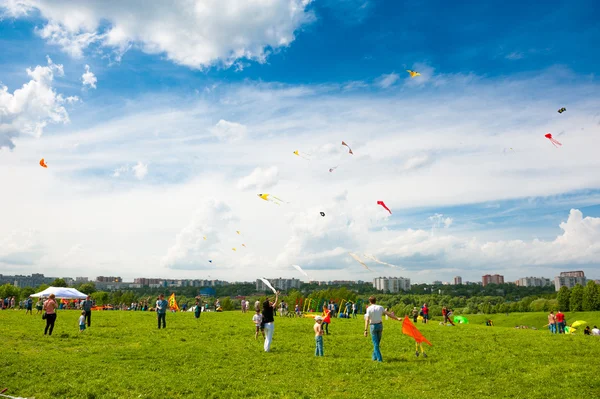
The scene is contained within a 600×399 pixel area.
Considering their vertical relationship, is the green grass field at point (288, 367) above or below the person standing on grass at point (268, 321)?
below

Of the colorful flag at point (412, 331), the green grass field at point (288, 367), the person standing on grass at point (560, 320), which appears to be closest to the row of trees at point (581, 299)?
the person standing on grass at point (560, 320)

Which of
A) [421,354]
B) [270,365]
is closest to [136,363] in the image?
[270,365]

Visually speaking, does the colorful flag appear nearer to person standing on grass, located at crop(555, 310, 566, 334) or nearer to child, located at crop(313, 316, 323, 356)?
child, located at crop(313, 316, 323, 356)

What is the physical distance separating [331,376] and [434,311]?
496ft

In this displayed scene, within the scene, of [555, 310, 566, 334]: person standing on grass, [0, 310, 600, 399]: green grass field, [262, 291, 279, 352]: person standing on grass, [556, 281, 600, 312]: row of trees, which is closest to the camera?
[0, 310, 600, 399]: green grass field

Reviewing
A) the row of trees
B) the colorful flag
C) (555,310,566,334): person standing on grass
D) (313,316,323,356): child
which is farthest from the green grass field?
the row of trees

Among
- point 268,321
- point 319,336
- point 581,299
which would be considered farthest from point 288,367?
point 581,299

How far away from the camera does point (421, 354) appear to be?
63.2 ft

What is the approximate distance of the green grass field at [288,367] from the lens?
13.0 meters

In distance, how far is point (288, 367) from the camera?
16.4m

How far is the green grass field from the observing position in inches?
514

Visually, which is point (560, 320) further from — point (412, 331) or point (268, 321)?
point (268, 321)

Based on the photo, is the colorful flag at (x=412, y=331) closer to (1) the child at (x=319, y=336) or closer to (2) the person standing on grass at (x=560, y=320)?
(1) the child at (x=319, y=336)

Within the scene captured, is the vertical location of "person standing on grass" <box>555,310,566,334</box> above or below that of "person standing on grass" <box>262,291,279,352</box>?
below
